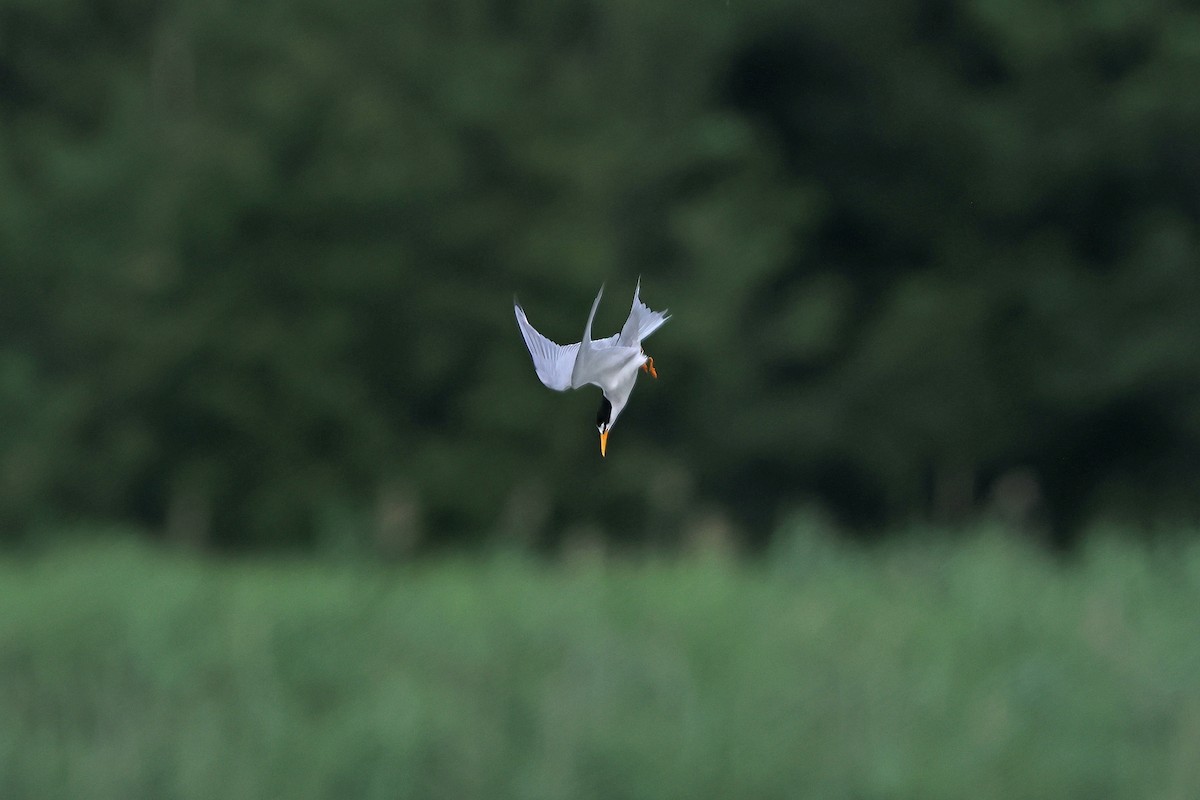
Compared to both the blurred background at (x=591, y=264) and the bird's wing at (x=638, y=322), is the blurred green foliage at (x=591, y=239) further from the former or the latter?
the bird's wing at (x=638, y=322)

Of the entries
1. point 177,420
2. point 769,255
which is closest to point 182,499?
point 177,420

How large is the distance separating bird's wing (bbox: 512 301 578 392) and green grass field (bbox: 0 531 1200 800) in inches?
193

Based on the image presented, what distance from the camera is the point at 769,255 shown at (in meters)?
15.7

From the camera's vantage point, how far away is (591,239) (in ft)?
48.7

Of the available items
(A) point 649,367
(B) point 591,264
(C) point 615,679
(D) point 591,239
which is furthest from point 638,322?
(D) point 591,239

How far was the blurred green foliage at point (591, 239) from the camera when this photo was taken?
1539 centimetres

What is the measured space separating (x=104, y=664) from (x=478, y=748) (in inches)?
76.0

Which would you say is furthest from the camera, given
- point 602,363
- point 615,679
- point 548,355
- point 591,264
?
point 591,264

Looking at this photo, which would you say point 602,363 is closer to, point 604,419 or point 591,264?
point 604,419

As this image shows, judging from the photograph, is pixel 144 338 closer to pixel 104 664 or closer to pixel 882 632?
pixel 104 664

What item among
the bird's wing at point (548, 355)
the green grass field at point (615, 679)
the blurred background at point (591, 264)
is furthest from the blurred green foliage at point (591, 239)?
the bird's wing at point (548, 355)

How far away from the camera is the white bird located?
1.60 meters

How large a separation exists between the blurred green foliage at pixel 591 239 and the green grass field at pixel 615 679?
6.23m

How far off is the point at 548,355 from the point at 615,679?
5542 millimetres
